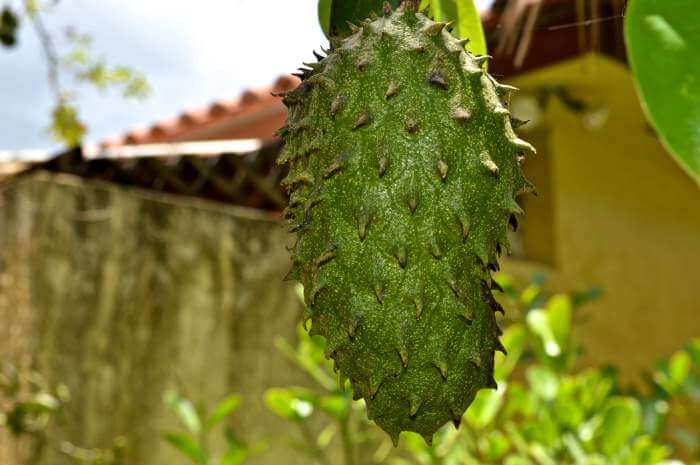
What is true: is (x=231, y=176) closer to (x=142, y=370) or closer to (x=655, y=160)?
(x=142, y=370)

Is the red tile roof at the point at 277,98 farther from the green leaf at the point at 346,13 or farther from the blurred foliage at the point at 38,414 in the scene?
the green leaf at the point at 346,13

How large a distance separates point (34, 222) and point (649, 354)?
3.55 meters

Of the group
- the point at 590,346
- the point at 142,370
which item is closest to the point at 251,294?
the point at 142,370

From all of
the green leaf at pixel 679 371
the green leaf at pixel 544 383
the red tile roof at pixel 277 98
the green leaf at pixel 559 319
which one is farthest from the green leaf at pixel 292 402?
the red tile roof at pixel 277 98

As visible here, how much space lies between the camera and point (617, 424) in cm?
232

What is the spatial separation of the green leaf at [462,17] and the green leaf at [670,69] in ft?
1.43

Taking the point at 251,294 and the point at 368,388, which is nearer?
the point at 368,388

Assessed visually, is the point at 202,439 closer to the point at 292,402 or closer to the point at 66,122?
the point at 292,402

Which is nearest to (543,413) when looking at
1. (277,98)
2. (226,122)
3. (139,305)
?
(139,305)

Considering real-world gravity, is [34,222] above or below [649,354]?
above

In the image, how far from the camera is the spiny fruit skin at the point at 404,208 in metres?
0.83

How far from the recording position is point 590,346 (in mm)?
4855

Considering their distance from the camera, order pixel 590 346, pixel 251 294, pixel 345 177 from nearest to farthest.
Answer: pixel 345 177 < pixel 251 294 < pixel 590 346

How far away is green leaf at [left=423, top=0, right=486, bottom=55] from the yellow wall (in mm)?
3517
